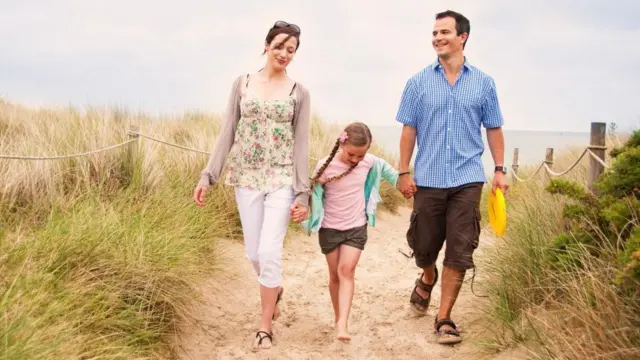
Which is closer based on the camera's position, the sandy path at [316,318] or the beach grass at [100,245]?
the beach grass at [100,245]

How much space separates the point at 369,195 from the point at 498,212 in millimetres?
921

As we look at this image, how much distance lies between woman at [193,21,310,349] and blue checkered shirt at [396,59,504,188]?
867 millimetres

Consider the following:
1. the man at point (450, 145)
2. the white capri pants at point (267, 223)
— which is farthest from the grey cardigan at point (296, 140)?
the man at point (450, 145)

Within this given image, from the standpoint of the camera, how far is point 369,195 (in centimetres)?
482

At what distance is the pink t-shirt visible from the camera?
470 centimetres

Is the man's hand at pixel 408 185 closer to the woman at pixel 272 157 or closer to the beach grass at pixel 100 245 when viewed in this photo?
the woman at pixel 272 157

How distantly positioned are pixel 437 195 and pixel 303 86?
1.21 m

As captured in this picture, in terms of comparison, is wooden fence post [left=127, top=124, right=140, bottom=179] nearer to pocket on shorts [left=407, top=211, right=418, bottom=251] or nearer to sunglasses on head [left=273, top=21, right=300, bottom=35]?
sunglasses on head [left=273, top=21, right=300, bottom=35]

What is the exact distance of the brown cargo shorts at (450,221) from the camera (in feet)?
15.4

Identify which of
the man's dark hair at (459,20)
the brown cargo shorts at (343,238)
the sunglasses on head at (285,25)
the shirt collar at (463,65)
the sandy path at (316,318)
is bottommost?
the sandy path at (316,318)

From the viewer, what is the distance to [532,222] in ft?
17.3

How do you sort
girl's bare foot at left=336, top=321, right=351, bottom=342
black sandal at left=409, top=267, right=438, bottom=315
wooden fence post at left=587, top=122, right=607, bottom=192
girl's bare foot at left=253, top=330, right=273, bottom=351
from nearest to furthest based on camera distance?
girl's bare foot at left=336, top=321, right=351, bottom=342 < girl's bare foot at left=253, top=330, right=273, bottom=351 < wooden fence post at left=587, top=122, right=607, bottom=192 < black sandal at left=409, top=267, right=438, bottom=315

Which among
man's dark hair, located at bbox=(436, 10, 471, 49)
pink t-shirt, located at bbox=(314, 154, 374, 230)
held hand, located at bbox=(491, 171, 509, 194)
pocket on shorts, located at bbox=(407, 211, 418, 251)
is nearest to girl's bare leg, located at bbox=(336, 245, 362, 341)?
pink t-shirt, located at bbox=(314, 154, 374, 230)

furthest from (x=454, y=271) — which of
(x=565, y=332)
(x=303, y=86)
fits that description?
(x=303, y=86)
